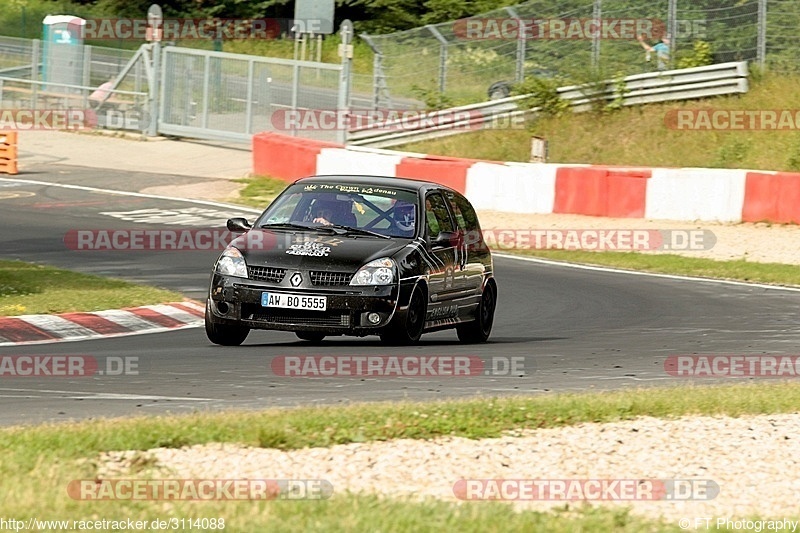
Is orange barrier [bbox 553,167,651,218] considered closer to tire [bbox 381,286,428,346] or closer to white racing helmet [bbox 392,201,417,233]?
white racing helmet [bbox 392,201,417,233]

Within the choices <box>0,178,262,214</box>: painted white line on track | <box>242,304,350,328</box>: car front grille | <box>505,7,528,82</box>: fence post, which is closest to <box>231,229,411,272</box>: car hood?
<box>242,304,350,328</box>: car front grille

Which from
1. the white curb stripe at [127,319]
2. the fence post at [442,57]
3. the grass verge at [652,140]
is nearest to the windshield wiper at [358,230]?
the white curb stripe at [127,319]

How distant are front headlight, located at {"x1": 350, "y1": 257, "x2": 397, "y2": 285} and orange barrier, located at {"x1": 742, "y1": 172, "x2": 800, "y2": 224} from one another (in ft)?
40.9

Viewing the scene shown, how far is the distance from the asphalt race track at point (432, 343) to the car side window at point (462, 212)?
109 centimetres

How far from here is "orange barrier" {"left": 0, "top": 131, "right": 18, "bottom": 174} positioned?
29312 mm

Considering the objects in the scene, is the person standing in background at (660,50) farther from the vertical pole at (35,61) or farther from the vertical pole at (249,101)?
the vertical pole at (35,61)

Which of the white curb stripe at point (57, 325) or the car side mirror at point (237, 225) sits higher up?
the car side mirror at point (237, 225)

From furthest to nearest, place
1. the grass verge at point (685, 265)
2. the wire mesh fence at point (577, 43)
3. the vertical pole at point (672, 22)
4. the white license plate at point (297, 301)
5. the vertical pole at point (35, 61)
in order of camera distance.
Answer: the vertical pole at point (35, 61) < the vertical pole at point (672, 22) < the wire mesh fence at point (577, 43) < the grass verge at point (685, 265) < the white license plate at point (297, 301)

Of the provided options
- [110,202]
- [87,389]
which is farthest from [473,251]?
[110,202]

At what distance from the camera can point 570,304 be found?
16.6 metres

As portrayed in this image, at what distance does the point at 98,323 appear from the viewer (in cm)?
1366

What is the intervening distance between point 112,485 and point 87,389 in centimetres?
343

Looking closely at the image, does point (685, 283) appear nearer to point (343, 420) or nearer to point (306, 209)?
point (306, 209)

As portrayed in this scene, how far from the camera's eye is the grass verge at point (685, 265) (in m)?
19.6
